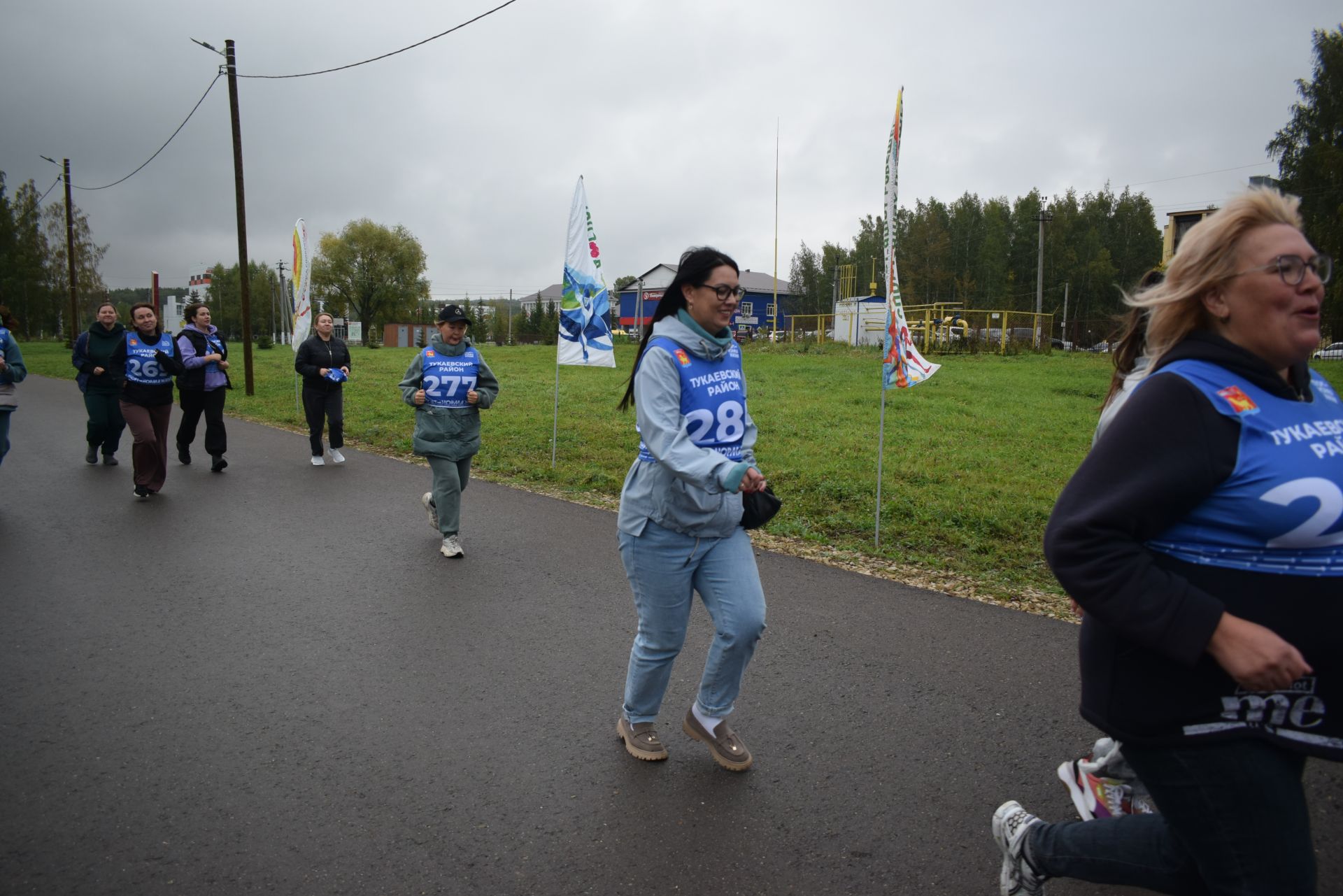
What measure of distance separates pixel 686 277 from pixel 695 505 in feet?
2.85

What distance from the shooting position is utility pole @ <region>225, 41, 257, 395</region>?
21422mm

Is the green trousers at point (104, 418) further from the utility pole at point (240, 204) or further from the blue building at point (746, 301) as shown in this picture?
the blue building at point (746, 301)

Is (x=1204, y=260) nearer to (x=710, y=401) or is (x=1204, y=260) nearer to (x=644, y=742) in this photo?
(x=710, y=401)

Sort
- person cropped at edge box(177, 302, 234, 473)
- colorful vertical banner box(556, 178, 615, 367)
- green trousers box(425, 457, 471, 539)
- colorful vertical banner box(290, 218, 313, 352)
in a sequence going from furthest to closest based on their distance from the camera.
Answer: colorful vertical banner box(290, 218, 313, 352) → colorful vertical banner box(556, 178, 615, 367) → person cropped at edge box(177, 302, 234, 473) → green trousers box(425, 457, 471, 539)

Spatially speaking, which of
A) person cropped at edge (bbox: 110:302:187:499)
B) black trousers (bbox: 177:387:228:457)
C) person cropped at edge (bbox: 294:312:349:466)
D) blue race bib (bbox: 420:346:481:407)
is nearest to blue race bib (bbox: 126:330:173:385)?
person cropped at edge (bbox: 110:302:187:499)

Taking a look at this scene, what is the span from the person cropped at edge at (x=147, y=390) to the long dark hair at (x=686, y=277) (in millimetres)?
7590

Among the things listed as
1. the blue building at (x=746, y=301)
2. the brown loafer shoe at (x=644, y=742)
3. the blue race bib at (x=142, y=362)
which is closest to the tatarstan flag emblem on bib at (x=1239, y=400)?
the brown loafer shoe at (x=644, y=742)

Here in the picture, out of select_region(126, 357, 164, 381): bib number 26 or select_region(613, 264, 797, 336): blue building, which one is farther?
select_region(613, 264, 797, 336): blue building

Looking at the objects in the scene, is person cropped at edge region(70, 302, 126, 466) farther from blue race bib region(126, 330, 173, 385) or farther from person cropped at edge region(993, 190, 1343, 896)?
person cropped at edge region(993, 190, 1343, 896)

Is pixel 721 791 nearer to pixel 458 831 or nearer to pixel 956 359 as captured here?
pixel 458 831

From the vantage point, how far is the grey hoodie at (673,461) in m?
3.05

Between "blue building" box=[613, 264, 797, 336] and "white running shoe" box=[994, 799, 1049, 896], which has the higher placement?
"blue building" box=[613, 264, 797, 336]

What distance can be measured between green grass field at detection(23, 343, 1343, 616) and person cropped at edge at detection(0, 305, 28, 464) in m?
3.44

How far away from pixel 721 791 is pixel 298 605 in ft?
11.2
